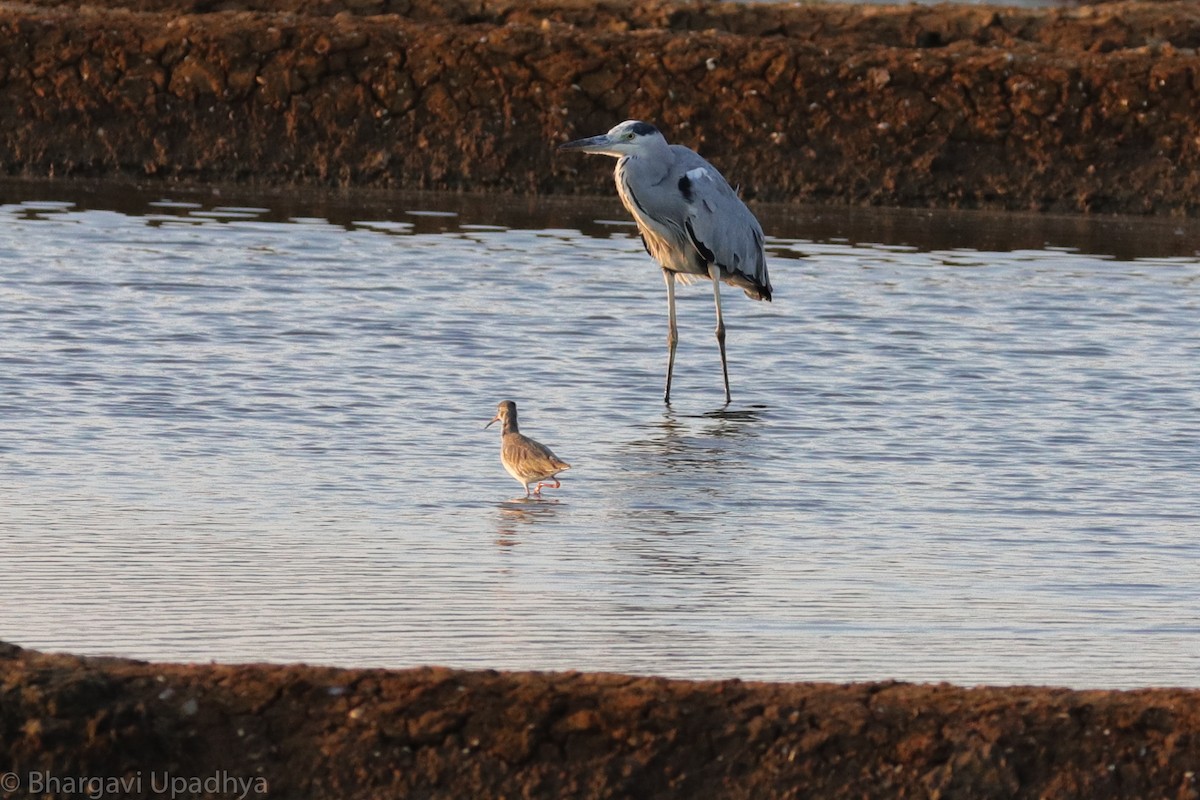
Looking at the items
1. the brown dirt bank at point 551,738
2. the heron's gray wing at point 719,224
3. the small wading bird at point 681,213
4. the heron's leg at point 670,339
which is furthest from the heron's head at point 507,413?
the brown dirt bank at point 551,738

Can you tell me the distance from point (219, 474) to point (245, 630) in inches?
103

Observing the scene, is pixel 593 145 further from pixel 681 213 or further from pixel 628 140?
pixel 681 213

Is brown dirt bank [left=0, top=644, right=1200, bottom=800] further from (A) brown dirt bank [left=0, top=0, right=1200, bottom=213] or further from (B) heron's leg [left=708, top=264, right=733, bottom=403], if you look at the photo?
(A) brown dirt bank [left=0, top=0, right=1200, bottom=213]

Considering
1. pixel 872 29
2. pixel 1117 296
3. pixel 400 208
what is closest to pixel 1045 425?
pixel 1117 296

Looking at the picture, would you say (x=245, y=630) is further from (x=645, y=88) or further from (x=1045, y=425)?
(x=645, y=88)

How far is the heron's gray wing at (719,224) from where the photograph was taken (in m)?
12.1

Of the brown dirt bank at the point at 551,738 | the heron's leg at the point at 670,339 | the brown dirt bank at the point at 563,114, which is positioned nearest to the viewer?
the brown dirt bank at the point at 551,738

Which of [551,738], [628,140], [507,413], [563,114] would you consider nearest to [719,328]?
[628,140]

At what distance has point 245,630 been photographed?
5863mm

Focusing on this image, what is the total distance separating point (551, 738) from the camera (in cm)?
446

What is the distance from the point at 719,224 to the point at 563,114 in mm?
8650

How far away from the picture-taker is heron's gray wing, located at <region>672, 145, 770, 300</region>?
12.1 metres

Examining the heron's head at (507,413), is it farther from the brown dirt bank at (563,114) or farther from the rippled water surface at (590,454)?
the brown dirt bank at (563,114)

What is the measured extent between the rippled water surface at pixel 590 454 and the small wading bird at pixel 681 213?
0.59 m
